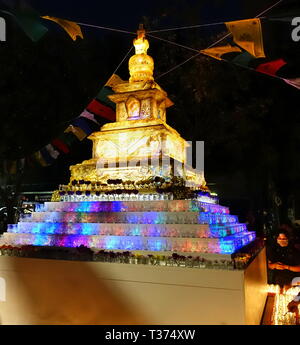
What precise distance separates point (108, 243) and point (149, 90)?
4.60 metres

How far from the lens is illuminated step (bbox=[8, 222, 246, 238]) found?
5171 mm

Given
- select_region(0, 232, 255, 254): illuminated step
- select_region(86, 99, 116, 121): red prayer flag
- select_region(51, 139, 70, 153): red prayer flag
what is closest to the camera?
select_region(0, 232, 255, 254): illuminated step

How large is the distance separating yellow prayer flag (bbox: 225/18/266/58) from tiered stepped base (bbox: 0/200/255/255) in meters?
3.27

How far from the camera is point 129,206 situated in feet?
20.5

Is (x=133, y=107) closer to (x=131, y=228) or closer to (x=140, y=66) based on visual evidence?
(x=140, y=66)

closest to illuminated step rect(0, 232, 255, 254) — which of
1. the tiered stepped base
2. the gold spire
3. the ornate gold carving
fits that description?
the tiered stepped base

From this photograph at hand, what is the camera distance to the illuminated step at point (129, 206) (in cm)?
573

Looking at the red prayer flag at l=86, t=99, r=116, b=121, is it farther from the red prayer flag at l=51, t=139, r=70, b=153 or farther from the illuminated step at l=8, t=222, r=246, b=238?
the illuminated step at l=8, t=222, r=246, b=238

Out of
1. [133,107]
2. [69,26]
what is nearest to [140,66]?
[133,107]

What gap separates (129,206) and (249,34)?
427 cm

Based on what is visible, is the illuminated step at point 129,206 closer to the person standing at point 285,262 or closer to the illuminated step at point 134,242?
the illuminated step at point 134,242

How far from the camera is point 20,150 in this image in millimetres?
12633
